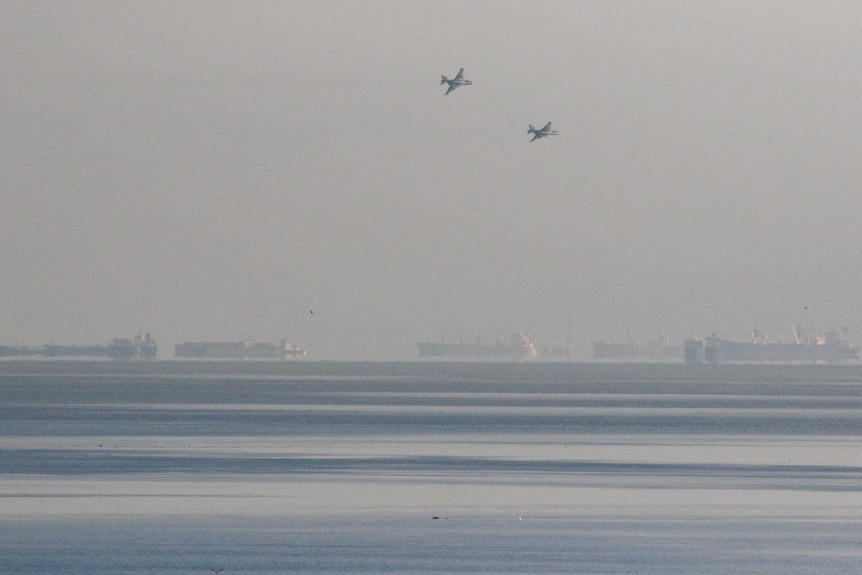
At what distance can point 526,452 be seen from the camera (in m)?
65.9

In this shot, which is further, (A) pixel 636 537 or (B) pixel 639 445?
(B) pixel 639 445

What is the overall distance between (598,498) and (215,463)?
1613 centimetres

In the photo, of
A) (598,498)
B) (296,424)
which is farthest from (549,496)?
(296,424)

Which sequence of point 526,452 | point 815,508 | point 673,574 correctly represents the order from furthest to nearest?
1. point 526,452
2. point 815,508
3. point 673,574

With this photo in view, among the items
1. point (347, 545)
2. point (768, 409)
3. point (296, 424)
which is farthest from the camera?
point (768, 409)

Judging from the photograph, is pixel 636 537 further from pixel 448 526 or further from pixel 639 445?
pixel 639 445

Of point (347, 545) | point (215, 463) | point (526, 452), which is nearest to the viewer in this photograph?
point (347, 545)

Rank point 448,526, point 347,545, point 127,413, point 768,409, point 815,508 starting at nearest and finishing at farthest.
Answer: point 347,545 < point 448,526 < point 815,508 < point 127,413 < point 768,409

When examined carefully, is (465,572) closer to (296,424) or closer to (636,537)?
(636,537)

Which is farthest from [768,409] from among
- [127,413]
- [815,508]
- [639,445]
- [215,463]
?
[815,508]

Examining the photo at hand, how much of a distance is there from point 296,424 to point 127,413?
18894 millimetres

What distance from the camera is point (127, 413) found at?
104688mm

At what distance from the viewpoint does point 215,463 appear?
192ft

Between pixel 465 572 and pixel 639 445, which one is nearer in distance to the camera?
pixel 465 572
